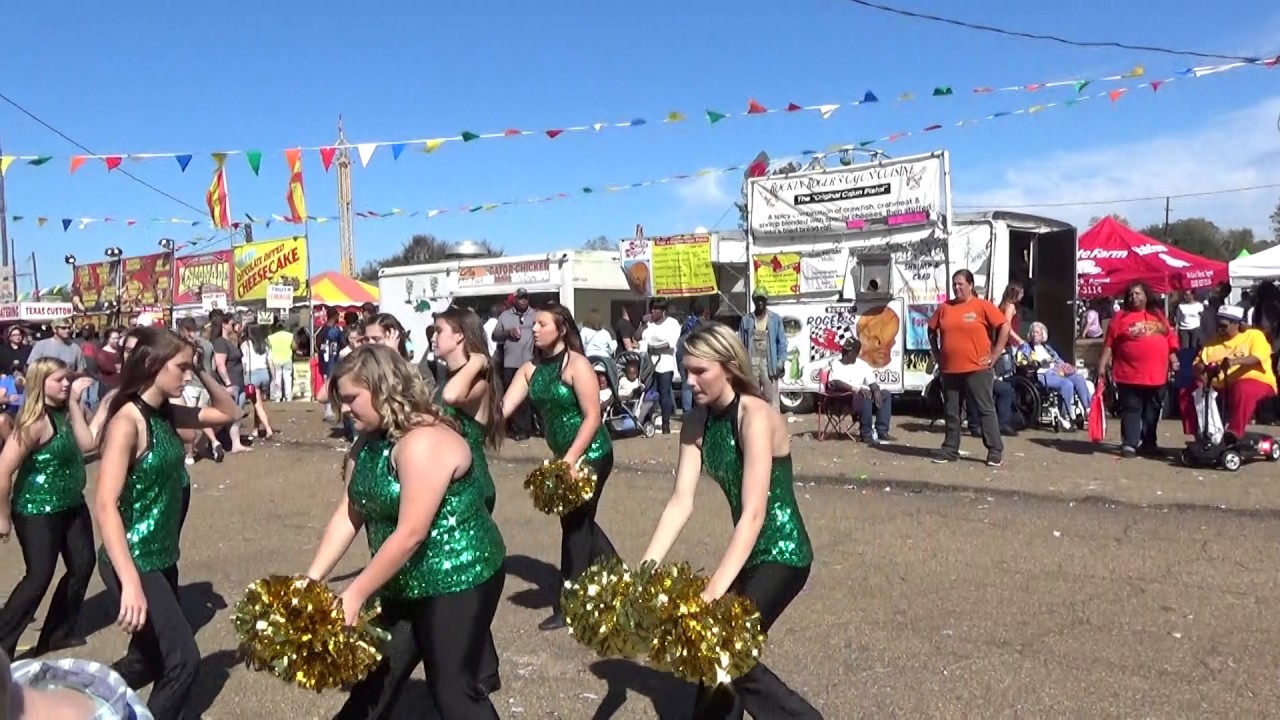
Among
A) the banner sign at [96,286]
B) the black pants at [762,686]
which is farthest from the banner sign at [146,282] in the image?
the black pants at [762,686]

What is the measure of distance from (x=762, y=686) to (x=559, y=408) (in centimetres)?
239

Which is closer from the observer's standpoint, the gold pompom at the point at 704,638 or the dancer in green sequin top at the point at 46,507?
the gold pompom at the point at 704,638

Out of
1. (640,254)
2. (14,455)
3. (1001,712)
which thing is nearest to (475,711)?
(1001,712)

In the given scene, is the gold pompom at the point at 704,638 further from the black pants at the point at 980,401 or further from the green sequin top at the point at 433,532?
the black pants at the point at 980,401

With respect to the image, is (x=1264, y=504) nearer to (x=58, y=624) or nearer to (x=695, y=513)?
(x=695, y=513)

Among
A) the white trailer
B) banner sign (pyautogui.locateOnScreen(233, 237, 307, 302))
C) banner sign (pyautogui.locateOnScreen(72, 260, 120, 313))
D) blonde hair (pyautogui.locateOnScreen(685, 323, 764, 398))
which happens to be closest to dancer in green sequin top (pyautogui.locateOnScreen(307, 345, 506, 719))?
blonde hair (pyautogui.locateOnScreen(685, 323, 764, 398))

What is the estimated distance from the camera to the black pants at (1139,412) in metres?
10.3

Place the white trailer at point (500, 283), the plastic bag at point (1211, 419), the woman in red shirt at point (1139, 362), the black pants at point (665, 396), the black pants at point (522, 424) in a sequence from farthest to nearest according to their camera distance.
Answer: the white trailer at point (500, 283) < the black pants at point (665, 396) < the black pants at point (522, 424) < the woman in red shirt at point (1139, 362) < the plastic bag at point (1211, 419)

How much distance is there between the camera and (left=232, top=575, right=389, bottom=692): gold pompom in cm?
307

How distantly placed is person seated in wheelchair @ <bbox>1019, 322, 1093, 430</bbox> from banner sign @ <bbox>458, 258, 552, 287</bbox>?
28.6ft

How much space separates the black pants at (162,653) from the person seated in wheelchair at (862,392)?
942 centimetres

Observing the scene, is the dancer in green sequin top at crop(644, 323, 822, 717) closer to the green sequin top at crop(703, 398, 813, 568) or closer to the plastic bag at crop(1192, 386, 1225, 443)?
the green sequin top at crop(703, 398, 813, 568)

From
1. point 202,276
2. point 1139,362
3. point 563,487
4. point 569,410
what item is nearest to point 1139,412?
point 1139,362

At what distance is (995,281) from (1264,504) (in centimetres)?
643
